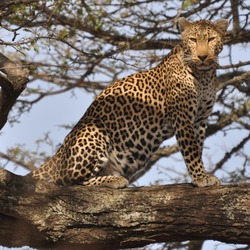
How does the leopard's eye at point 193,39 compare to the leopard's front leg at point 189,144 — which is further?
the leopard's eye at point 193,39

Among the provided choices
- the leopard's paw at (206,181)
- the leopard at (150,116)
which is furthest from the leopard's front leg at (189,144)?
the leopard's paw at (206,181)

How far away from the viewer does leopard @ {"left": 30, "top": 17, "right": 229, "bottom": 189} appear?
7949 mm

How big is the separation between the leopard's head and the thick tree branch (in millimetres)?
2274

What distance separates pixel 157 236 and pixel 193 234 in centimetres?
28

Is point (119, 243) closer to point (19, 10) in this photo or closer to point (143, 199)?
point (143, 199)

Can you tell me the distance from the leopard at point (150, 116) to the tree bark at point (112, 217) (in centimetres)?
108

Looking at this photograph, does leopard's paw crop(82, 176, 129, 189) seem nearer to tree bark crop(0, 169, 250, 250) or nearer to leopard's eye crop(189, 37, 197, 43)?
tree bark crop(0, 169, 250, 250)

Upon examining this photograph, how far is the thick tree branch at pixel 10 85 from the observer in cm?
636

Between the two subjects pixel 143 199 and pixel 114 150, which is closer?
pixel 143 199

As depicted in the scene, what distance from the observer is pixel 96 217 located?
672 cm

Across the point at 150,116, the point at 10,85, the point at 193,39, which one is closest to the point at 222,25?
the point at 193,39

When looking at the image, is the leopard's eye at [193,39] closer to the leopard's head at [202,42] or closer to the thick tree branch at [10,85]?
the leopard's head at [202,42]

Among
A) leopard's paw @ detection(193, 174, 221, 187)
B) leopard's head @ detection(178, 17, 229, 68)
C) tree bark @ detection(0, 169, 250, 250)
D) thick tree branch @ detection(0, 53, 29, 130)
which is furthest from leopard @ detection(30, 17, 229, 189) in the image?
thick tree branch @ detection(0, 53, 29, 130)

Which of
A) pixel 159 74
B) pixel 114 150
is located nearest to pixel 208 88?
pixel 159 74
